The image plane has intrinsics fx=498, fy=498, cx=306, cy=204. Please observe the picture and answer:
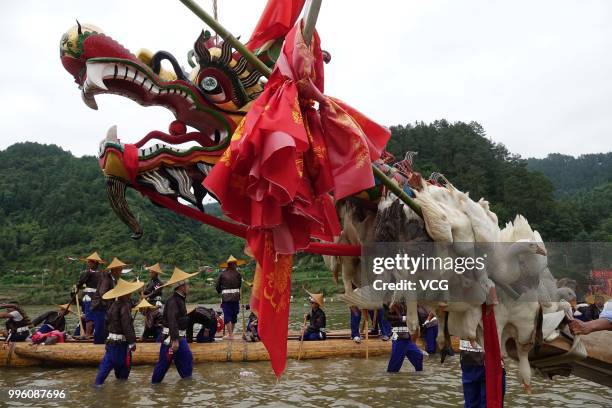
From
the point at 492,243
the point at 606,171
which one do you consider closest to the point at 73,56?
the point at 492,243

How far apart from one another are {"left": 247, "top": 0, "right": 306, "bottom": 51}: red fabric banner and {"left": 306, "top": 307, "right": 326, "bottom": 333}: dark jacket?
29.8ft

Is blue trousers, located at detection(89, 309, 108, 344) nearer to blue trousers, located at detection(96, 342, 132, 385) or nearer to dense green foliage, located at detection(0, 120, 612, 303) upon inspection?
blue trousers, located at detection(96, 342, 132, 385)

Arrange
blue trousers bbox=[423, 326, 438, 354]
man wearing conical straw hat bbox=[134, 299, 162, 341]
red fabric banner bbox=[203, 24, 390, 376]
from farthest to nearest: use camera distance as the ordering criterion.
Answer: blue trousers bbox=[423, 326, 438, 354]
man wearing conical straw hat bbox=[134, 299, 162, 341]
red fabric banner bbox=[203, 24, 390, 376]

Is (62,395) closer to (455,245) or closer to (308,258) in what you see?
(455,245)

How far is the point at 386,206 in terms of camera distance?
Answer: 3186 mm

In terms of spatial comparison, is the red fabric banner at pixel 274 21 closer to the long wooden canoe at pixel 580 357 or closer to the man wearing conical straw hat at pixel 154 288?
the long wooden canoe at pixel 580 357

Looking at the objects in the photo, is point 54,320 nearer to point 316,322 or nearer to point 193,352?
point 193,352

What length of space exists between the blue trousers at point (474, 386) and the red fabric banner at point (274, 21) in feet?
9.93

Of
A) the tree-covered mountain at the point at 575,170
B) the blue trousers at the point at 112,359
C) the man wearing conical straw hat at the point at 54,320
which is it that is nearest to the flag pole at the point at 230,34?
the blue trousers at the point at 112,359

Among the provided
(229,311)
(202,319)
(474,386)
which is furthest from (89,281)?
(474,386)

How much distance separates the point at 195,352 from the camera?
10336 mm

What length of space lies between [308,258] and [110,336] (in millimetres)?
34774

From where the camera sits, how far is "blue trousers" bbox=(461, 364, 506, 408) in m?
4.07

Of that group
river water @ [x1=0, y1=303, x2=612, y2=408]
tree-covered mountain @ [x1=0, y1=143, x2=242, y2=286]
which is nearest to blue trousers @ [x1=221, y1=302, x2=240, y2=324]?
river water @ [x1=0, y1=303, x2=612, y2=408]
